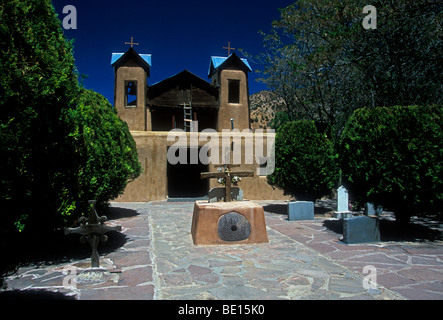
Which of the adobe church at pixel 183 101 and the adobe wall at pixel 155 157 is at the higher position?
the adobe church at pixel 183 101

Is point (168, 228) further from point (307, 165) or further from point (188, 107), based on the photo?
point (188, 107)

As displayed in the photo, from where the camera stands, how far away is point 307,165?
36.0ft

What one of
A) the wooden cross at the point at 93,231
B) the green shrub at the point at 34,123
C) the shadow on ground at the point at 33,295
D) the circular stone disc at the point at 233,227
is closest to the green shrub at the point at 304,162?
the circular stone disc at the point at 233,227

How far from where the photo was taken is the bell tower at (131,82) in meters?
21.9

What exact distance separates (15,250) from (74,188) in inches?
40.9

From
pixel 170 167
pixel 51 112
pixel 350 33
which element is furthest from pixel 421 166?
pixel 170 167

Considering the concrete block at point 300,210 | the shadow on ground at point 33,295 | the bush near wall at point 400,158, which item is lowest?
the shadow on ground at point 33,295

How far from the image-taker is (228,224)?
7.34 m

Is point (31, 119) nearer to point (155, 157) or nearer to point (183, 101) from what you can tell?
point (155, 157)

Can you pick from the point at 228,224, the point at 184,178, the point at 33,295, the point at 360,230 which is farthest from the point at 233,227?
the point at 184,178

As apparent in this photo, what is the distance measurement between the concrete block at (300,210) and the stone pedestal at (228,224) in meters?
3.53

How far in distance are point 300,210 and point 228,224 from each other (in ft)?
14.3

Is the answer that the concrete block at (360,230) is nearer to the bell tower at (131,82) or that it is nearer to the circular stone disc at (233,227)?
the circular stone disc at (233,227)
